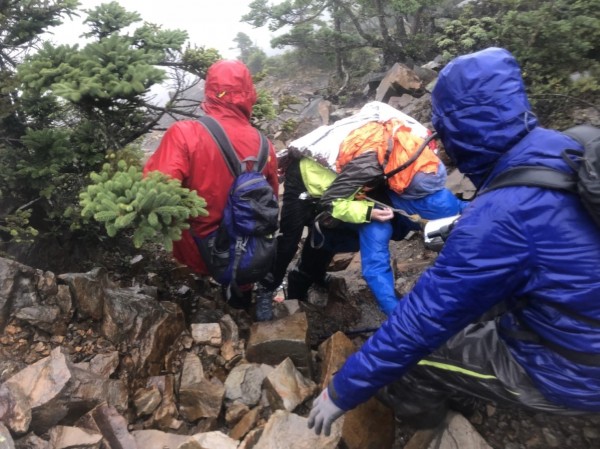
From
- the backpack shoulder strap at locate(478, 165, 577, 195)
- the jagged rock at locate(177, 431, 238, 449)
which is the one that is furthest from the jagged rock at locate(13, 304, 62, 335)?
the backpack shoulder strap at locate(478, 165, 577, 195)

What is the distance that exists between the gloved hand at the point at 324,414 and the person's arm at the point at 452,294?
0.26 feet

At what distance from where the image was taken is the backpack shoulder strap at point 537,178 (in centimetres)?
196

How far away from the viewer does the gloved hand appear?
262cm

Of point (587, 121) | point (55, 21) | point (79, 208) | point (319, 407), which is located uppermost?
point (55, 21)

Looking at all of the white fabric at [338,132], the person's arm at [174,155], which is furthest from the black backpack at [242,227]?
the white fabric at [338,132]

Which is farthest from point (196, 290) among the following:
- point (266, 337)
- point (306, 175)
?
point (306, 175)

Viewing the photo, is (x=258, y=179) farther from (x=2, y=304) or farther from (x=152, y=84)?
(x=2, y=304)

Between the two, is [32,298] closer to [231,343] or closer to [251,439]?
[231,343]

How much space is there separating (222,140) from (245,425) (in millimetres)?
2167

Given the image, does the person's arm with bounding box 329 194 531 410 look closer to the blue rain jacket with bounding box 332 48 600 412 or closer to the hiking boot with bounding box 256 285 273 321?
the blue rain jacket with bounding box 332 48 600 412

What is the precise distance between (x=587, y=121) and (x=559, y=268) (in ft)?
20.8

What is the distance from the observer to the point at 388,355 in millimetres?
2361

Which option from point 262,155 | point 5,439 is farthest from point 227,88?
point 5,439

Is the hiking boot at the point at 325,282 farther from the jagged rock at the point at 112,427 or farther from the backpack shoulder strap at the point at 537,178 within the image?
the backpack shoulder strap at the point at 537,178
